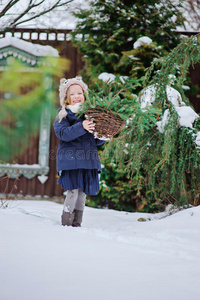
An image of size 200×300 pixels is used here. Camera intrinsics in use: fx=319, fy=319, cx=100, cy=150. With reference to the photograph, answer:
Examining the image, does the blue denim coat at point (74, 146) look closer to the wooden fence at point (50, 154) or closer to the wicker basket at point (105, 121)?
the wicker basket at point (105, 121)

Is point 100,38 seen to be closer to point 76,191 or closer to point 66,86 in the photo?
point 66,86

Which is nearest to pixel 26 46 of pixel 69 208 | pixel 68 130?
pixel 68 130

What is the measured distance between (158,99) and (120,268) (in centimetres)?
218

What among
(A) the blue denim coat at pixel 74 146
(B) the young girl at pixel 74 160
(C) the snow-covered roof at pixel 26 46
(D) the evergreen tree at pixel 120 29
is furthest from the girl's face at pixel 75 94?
(C) the snow-covered roof at pixel 26 46

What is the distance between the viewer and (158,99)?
327 cm

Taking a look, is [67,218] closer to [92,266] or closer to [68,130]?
[68,130]

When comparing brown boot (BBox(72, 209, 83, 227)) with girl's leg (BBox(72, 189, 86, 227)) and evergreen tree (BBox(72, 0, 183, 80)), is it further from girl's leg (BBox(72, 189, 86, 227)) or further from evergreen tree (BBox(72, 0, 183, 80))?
evergreen tree (BBox(72, 0, 183, 80))

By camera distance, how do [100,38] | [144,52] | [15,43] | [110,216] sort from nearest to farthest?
[110,216], [144,52], [100,38], [15,43]

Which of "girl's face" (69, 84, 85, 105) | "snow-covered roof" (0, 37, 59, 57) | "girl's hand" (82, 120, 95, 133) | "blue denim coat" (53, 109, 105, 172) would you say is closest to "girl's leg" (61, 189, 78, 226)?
"blue denim coat" (53, 109, 105, 172)

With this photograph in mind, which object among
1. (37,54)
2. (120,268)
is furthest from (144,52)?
(120,268)

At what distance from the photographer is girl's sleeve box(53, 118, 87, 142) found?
2.45m

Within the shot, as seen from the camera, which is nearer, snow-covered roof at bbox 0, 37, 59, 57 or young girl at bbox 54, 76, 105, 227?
young girl at bbox 54, 76, 105, 227

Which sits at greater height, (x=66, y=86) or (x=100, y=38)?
(x=100, y=38)

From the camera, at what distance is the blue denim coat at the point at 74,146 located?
2496mm
